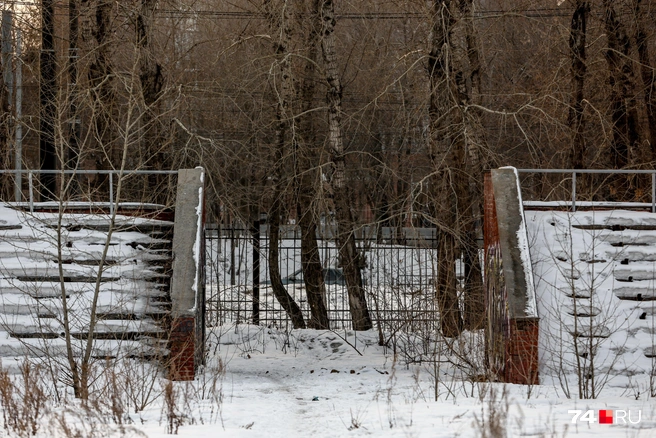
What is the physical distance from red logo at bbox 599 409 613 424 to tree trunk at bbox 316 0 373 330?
278 inches

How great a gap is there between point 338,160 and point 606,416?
8012 mm

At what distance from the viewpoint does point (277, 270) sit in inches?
636

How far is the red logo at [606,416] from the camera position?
24.3ft

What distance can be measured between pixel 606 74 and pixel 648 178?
2.45m

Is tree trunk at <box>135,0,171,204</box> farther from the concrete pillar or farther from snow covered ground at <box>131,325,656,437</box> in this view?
the concrete pillar

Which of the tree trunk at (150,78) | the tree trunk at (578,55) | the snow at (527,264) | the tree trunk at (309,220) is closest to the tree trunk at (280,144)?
the tree trunk at (309,220)

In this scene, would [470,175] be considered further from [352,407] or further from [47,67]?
[47,67]

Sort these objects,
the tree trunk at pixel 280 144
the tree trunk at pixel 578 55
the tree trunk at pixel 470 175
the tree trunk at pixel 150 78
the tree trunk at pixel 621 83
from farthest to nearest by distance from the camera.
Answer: the tree trunk at pixel 621 83 → the tree trunk at pixel 578 55 → the tree trunk at pixel 150 78 → the tree trunk at pixel 280 144 → the tree trunk at pixel 470 175

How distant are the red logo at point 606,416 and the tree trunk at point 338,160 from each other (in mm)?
7070

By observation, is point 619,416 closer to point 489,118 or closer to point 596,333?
point 596,333

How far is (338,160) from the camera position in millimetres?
14602

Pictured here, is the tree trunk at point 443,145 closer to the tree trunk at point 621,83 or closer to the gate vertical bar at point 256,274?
the gate vertical bar at point 256,274

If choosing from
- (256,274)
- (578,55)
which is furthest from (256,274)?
(578,55)

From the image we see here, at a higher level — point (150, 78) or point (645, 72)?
point (645, 72)
